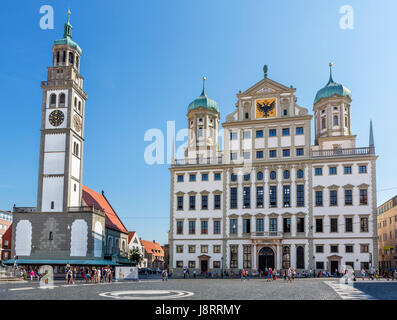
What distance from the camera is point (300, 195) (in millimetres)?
65188

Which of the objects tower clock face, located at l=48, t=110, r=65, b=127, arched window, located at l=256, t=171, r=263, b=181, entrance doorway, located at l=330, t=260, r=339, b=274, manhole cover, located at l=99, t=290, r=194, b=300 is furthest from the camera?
arched window, located at l=256, t=171, r=263, b=181

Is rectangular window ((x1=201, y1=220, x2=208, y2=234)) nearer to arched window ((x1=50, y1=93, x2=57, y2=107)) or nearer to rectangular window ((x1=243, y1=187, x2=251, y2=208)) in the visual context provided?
rectangular window ((x1=243, y1=187, x2=251, y2=208))

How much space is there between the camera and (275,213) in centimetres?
6538

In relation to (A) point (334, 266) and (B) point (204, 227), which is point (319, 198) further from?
(B) point (204, 227)

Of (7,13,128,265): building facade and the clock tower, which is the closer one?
(7,13,128,265): building facade

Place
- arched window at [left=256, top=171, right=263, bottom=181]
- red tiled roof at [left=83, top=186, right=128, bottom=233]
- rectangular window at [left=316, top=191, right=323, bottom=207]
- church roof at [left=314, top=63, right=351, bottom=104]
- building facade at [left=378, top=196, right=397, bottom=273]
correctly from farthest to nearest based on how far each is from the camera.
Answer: building facade at [left=378, top=196, right=397, bottom=273], red tiled roof at [left=83, top=186, right=128, bottom=233], church roof at [left=314, top=63, right=351, bottom=104], arched window at [left=256, top=171, right=263, bottom=181], rectangular window at [left=316, top=191, right=323, bottom=207]

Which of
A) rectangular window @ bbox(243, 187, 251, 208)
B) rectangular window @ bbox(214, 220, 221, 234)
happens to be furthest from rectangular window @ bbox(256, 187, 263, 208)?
rectangular window @ bbox(214, 220, 221, 234)

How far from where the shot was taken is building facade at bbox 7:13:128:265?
206ft

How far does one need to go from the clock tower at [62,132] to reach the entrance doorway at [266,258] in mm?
26404

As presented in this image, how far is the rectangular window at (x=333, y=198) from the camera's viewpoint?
63.6 metres

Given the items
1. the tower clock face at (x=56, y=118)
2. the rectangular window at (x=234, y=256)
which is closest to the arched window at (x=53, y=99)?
the tower clock face at (x=56, y=118)
